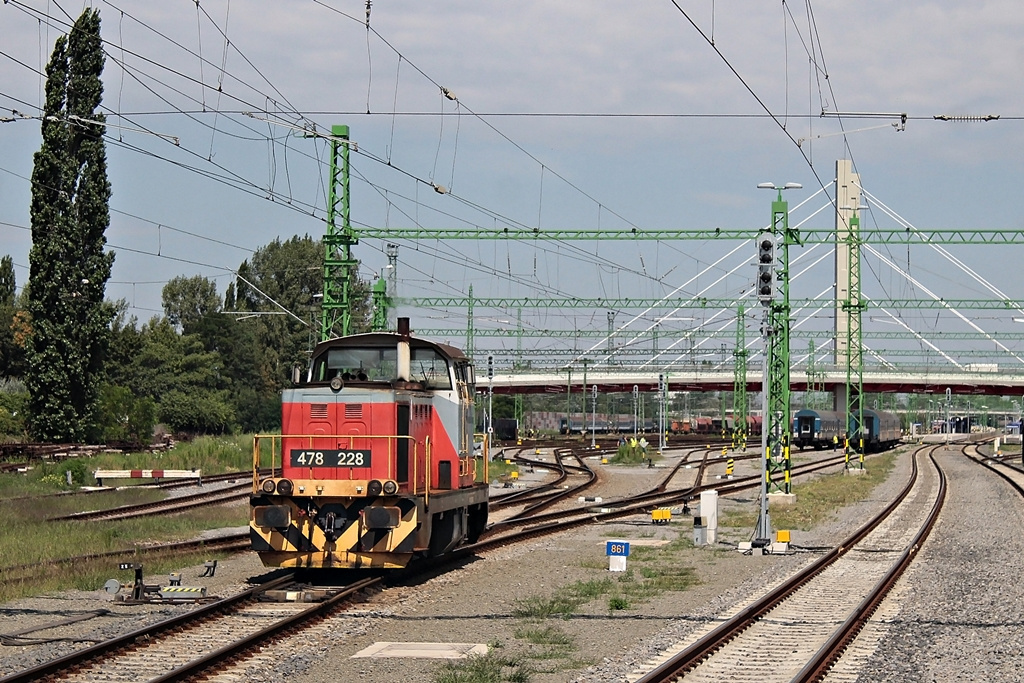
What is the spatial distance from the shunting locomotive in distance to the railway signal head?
672 cm

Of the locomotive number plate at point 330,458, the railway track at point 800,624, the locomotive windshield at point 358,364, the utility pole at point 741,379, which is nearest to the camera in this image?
the railway track at point 800,624

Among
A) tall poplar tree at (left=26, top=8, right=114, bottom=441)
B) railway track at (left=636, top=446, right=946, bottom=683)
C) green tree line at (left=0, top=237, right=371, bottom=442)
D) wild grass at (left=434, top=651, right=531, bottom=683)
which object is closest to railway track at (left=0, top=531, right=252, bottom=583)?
wild grass at (left=434, top=651, right=531, bottom=683)

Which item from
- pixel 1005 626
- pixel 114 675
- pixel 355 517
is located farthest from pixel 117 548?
pixel 1005 626

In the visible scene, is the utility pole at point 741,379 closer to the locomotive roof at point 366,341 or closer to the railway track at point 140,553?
the railway track at point 140,553

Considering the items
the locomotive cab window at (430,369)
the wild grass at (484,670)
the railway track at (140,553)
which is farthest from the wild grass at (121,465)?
the wild grass at (484,670)

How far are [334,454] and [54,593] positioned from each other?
3.81 meters

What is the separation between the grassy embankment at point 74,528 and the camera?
16.2 metres

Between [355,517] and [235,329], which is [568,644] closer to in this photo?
[355,517]

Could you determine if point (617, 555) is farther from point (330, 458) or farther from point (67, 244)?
point (67, 244)

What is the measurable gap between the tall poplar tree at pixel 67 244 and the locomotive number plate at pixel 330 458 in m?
34.3

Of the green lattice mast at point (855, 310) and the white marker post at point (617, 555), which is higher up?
the green lattice mast at point (855, 310)

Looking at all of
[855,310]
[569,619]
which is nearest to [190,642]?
[569,619]

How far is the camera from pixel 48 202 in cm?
4738

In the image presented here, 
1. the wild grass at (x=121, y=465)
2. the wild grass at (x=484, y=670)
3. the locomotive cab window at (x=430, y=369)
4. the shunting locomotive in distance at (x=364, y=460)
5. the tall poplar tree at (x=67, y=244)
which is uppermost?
the tall poplar tree at (x=67, y=244)
